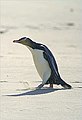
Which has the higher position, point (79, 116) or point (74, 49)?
point (74, 49)

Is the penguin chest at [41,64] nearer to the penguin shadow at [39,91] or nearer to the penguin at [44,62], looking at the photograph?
the penguin at [44,62]

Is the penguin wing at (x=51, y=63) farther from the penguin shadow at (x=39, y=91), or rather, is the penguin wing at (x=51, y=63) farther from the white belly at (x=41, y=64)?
the penguin shadow at (x=39, y=91)

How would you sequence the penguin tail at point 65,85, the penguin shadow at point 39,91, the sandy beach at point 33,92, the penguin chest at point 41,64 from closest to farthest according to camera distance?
the sandy beach at point 33,92 → the penguin shadow at point 39,91 → the penguin chest at point 41,64 → the penguin tail at point 65,85

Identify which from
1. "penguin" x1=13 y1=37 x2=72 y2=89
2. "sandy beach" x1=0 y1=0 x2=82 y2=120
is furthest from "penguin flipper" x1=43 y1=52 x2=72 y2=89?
"sandy beach" x1=0 y1=0 x2=82 y2=120

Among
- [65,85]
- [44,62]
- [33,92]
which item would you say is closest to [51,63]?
[44,62]

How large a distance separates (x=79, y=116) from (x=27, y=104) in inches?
43.8

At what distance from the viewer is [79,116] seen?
8.36 m

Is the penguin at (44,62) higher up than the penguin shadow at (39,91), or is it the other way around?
the penguin at (44,62)

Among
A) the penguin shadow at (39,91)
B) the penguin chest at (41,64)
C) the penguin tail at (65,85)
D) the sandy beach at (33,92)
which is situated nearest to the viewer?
the sandy beach at (33,92)

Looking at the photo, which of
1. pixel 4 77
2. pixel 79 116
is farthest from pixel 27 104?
pixel 4 77

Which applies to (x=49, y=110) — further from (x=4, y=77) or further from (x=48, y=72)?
(x=4, y=77)

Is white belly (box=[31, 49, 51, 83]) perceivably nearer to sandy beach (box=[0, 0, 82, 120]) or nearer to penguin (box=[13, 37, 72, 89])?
penguin (box=[13, 37, 72, 89])

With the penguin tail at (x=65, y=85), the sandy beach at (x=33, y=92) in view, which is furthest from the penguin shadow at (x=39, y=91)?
the penguin tail at (x=65, y=85)

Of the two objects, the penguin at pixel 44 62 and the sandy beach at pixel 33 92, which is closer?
the sandy beach at pixel 33 92
